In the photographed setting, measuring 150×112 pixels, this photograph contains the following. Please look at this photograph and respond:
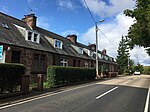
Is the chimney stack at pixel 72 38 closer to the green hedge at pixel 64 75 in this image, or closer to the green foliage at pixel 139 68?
the green hedge at pixel 64 75

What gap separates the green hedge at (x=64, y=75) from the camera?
18.2 metres

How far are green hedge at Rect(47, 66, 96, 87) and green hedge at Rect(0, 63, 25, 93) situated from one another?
5.16m

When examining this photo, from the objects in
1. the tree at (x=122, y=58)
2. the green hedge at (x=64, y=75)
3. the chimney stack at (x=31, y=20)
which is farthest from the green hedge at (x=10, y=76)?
the tree at (x=122, y=58)

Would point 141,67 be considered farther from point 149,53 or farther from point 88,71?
point 88,71

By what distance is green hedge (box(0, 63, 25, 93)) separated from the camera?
37.3 ft

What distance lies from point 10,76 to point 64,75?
8.55 meters

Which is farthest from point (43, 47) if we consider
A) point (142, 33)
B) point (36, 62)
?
point (142, 33)

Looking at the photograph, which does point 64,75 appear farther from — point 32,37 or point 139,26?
point 139,26

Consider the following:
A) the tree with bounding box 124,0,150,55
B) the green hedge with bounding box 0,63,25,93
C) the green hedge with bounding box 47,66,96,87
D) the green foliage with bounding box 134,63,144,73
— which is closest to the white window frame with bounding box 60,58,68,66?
the green hedge with bounding box 47,66,96,87

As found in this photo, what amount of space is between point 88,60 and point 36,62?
61.3 ft

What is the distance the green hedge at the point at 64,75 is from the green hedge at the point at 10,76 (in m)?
5.16

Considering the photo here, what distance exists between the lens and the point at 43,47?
26781 millimetres

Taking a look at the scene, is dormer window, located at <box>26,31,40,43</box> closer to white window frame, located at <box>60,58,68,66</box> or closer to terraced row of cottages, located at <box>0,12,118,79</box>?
terraced row of cottages, located at <box>0,12,118,79</box>

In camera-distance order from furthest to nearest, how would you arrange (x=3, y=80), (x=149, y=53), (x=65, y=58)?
(x=149, y=53) → (x=65, y=58) → (x=3, y=80)
